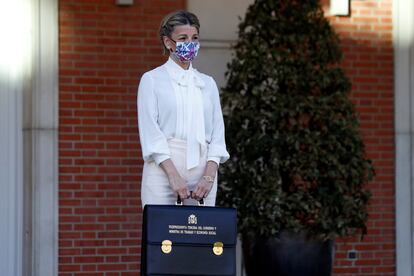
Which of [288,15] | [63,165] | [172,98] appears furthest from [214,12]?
[172,98]

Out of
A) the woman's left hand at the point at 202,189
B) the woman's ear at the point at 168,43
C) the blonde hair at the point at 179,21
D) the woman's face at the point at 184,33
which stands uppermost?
the blonde hair at the point at 179,21

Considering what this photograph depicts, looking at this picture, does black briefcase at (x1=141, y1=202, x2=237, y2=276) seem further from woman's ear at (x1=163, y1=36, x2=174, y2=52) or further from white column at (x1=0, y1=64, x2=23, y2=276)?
white column at (x1=0, y1=64, x2=23, y2=276)

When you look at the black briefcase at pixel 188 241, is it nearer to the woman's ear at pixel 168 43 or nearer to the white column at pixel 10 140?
the woman's ear at pixel 168 43

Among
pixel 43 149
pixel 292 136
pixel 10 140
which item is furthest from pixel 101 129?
pixel 292 136

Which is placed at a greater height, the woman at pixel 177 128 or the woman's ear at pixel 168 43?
the woman's ear at pixel 168 43

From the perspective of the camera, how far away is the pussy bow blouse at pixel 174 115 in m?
5.75

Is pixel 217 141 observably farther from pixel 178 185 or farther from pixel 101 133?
pixel 101 133

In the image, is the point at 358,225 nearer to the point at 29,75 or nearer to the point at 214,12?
the point at 214,12

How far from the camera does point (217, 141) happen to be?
19.5 ft

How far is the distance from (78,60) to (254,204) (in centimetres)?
196

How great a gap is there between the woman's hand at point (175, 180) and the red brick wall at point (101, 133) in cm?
287

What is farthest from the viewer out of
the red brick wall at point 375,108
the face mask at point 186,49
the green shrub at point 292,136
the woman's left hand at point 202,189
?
the red brick wall at point 375,108

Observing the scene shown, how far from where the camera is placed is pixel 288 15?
25.7ft

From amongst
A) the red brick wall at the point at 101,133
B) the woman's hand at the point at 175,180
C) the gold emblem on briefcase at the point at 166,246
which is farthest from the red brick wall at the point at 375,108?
the gold emblem on briefcase at the point at 166,246
